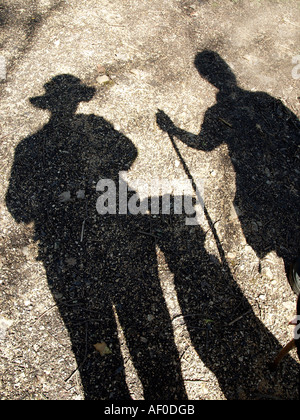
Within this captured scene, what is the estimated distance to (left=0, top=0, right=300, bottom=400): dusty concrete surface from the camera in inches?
105

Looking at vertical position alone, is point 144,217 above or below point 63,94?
below

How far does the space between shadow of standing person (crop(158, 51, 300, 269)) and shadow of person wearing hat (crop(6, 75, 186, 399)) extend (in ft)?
3.90

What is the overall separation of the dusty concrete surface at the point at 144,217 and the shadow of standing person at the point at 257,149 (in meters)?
0.02

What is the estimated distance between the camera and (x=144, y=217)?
137 inches

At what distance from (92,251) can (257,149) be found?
2586 mm

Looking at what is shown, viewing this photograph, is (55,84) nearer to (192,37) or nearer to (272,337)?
(192,37)

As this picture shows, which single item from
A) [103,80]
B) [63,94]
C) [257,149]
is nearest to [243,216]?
[257,149]

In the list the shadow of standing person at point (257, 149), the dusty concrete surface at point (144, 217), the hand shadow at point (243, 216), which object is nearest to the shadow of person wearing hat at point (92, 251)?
the dusty concrete surface at point (144, 217)

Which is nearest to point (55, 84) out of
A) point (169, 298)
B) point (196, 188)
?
point (196, 188)

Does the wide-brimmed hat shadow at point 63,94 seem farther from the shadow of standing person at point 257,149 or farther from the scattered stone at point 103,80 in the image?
the shadow of standing person at point 257,149

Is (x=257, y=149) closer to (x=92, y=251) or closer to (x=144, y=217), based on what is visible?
(x=144, y=217)

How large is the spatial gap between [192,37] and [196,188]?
3237 mm

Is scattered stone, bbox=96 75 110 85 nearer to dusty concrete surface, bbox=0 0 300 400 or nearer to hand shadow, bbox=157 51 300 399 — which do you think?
dusty concrete surface, bbox=0 0 300 400

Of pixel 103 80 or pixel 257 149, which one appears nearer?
pixel 257 149
